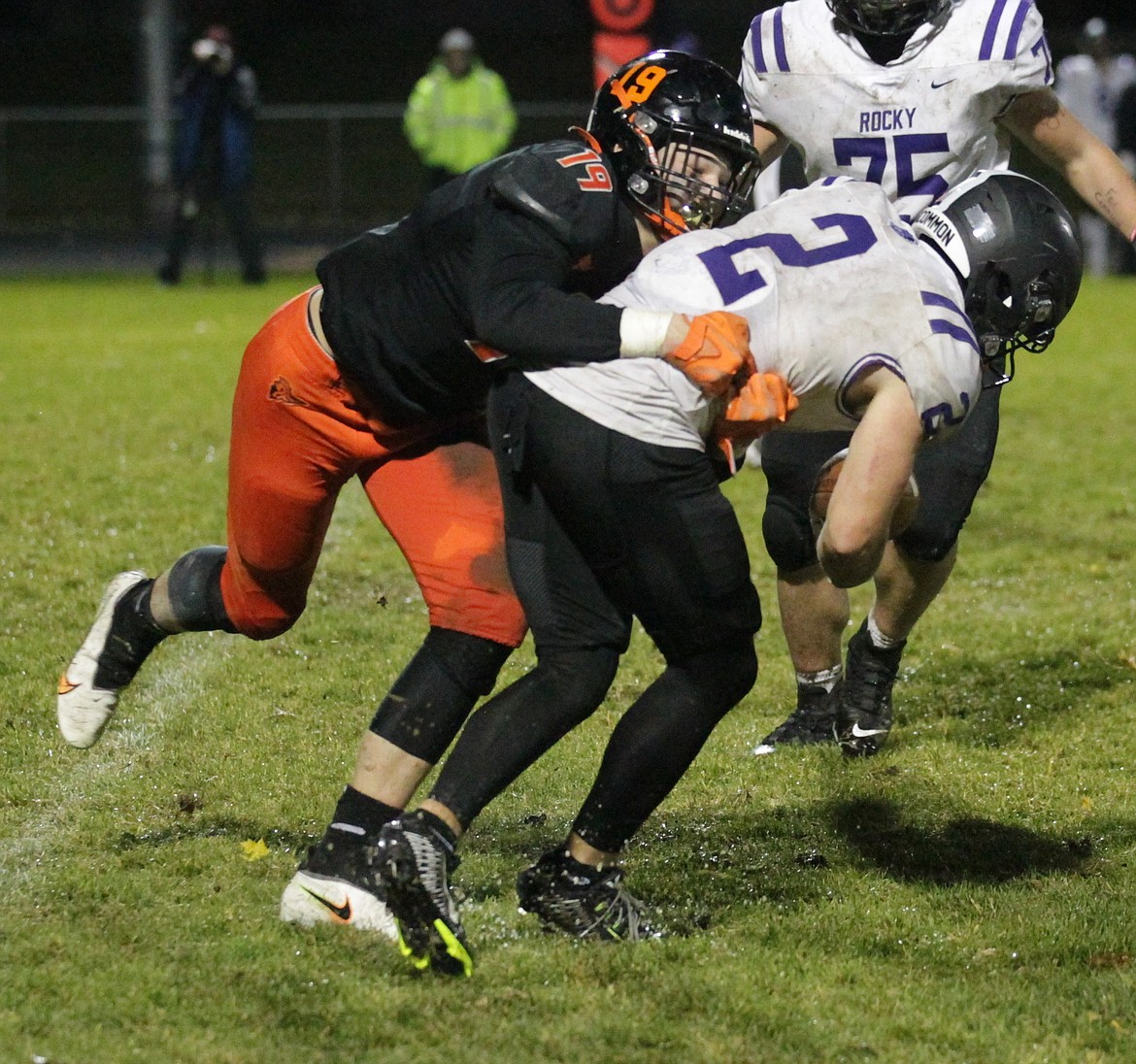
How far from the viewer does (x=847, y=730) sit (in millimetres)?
4789

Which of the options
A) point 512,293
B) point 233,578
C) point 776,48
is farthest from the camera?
point 776,48

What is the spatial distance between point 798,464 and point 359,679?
143 cm

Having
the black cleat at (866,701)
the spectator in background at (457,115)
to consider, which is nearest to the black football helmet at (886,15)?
the black cleat at (866,701)

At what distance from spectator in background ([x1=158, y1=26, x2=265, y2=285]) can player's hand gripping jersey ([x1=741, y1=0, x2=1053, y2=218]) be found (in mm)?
12995

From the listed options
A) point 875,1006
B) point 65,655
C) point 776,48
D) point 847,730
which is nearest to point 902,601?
point 847,730

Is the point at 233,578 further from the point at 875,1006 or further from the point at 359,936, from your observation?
the point at 875,1006

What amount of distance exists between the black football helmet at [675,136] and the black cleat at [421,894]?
1193 mm

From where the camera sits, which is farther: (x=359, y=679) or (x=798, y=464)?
(x=359, y=679)

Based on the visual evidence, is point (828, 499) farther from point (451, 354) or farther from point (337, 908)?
point (337, 908)

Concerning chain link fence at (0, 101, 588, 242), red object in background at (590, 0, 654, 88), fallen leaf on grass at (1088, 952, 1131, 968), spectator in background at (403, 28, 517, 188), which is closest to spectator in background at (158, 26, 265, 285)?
spectator in background at (403, 28, 517, 188)

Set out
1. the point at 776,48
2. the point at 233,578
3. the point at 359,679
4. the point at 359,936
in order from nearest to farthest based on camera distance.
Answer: the point at 359,936 → the point at 233,578 → the point at 776,48 → the point at 359,679

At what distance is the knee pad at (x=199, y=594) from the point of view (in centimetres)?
411

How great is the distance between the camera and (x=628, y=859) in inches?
156

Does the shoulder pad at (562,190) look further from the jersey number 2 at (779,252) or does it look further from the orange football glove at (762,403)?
the orange football glove at (762,403)
